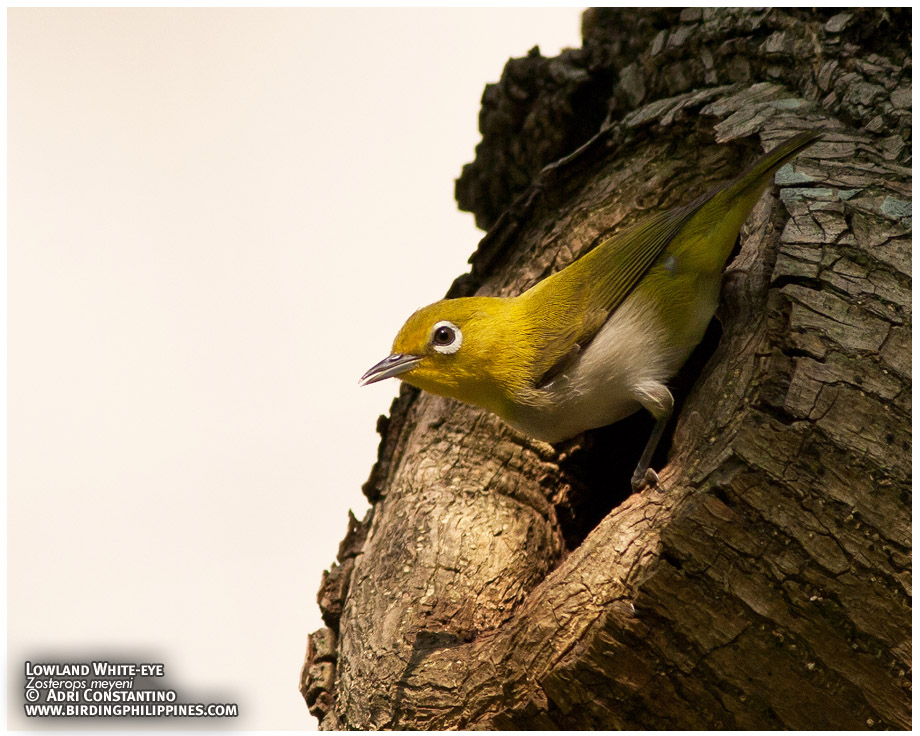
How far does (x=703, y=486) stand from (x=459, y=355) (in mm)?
1311

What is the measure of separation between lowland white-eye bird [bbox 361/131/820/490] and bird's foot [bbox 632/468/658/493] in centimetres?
9

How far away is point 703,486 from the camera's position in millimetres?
2607

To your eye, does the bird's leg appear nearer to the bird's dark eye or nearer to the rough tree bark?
the rough tree bark

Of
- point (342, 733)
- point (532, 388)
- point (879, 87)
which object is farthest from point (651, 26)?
point (342, 733)

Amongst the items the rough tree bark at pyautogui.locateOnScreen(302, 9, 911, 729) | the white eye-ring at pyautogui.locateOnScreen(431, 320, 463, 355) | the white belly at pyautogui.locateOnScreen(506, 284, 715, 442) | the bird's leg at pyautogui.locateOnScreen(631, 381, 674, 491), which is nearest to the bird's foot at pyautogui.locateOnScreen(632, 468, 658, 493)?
the rough tree bark at pyautogui.locateOnScreen(302, 9, 911, 729)

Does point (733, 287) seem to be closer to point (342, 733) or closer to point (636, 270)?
point (636, 270)

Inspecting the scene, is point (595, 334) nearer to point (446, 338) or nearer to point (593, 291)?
point (593, 291)

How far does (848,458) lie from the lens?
2.52 m

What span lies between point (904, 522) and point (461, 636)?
5.39 ft

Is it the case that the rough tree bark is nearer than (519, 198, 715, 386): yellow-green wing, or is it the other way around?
the rough tree bark

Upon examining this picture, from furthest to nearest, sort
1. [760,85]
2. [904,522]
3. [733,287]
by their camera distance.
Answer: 1. [760,85]
2. [733,287]
3. [904,522]

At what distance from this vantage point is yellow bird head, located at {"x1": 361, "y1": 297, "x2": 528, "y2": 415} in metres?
3.53

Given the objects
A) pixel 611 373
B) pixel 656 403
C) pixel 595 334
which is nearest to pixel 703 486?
pixel 656 403

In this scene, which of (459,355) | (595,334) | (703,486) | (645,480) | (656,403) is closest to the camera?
(703,486)
